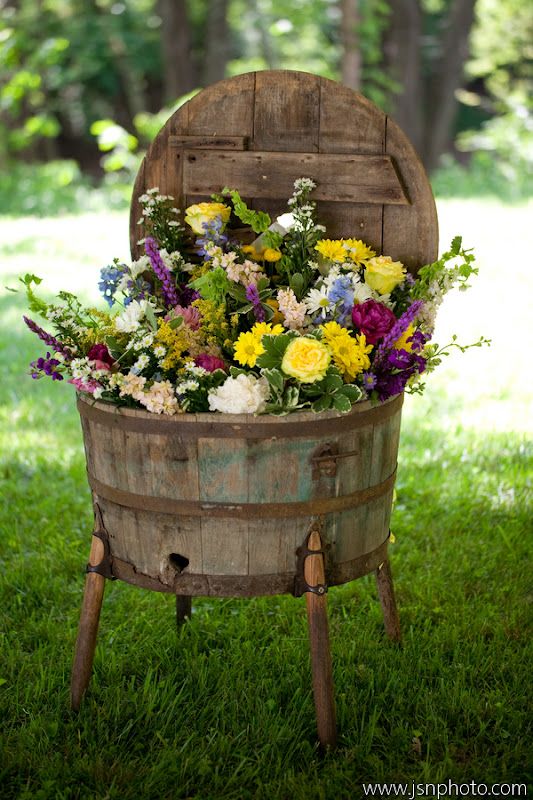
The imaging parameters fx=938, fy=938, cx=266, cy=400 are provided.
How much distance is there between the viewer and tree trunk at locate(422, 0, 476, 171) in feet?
49.1

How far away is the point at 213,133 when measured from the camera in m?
2.92

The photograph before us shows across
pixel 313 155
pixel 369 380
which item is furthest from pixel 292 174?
pixel 369 380

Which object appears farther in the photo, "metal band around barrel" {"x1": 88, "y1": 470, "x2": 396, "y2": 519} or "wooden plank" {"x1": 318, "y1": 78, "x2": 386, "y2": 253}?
"wooden plank" {"x1": 318, "y1": 78, "x2": 386, "y2": 253}

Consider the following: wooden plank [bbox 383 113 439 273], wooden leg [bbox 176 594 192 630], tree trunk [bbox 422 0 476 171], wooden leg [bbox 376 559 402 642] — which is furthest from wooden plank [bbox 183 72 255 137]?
tree trunk [bbox 422 0 476 171]

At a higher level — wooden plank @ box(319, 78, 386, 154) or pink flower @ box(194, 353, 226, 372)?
wooden plank @ box(319, 78, 386, 154)

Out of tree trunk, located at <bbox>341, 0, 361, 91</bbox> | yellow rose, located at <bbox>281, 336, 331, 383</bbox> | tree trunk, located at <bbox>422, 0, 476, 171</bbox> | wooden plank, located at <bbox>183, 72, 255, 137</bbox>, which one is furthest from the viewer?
tree trunk, located at <bbox>422, 0, 476, 171</bbox>

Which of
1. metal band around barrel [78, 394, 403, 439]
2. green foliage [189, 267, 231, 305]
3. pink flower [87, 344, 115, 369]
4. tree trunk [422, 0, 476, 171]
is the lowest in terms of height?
metal band around barrel [78, 394, 403, 439]

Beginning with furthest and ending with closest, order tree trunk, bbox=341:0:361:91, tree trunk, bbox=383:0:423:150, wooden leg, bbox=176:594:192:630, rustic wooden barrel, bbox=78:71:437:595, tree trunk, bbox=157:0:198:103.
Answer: tree trunk, bbox=383:0:423:150, tree trunk, bbox=157:0:198:103, tree trunk, bbox=341:0:361:91, wooden leg, bbox=176:594:192:630, rustic wooden barrel, bbox=78:71:437:595

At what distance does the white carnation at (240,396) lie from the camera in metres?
2.33

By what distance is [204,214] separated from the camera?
282 centimetres

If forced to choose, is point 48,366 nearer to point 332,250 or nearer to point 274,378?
point 274,378

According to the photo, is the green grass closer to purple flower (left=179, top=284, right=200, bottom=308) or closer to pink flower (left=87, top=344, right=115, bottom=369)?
pink flower (left=87, top=344, right=115, bottom=369)

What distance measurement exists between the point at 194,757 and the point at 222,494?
0.74 metres

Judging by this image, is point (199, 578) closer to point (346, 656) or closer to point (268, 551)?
point (268, 551)
